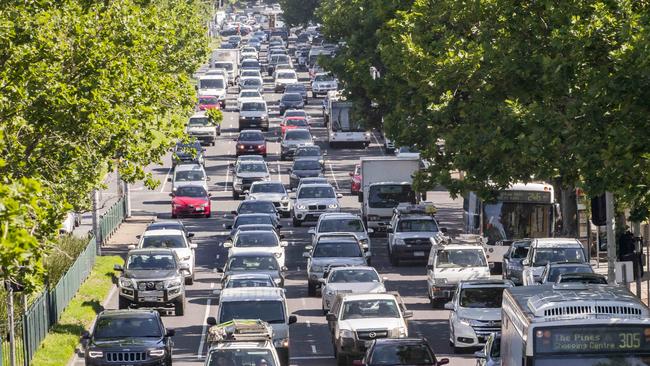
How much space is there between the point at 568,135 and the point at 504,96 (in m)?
8.62

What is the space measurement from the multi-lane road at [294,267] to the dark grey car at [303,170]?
59.0 inches

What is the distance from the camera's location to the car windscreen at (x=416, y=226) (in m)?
51.9

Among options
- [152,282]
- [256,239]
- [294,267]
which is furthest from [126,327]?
[294,267]

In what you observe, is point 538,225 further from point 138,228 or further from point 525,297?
point 525,297

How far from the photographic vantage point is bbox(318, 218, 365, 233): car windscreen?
171 ft

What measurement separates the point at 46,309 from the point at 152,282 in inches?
186

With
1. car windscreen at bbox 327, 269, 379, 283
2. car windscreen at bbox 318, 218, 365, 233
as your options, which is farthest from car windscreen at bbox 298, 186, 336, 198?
car windscreen at bbox 327, 269, 379, 283

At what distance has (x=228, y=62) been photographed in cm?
12475

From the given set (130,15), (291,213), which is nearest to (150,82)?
(130,15)

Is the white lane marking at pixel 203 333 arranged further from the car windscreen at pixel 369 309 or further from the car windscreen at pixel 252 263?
the car windscreen at pixel 369 309

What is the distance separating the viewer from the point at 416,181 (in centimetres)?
4550

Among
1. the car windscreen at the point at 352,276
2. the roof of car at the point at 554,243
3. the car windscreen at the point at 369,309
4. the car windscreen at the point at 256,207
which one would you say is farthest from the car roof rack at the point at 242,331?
the car windscreen at the point at 256,207

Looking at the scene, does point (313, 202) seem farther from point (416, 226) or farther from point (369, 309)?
point (369, 309)

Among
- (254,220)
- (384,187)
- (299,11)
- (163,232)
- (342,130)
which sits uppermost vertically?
(299,11)
